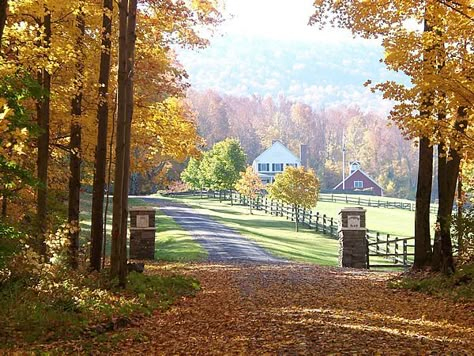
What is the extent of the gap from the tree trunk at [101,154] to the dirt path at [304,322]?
2.42 m

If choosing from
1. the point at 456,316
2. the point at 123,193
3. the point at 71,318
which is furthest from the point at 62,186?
the point at 456,316

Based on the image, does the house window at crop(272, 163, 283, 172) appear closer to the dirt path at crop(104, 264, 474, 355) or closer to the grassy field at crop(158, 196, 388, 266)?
the grassy field at crop(158, 196, 388, 266)

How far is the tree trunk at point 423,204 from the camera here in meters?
13.9

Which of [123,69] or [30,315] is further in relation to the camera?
[123,69]

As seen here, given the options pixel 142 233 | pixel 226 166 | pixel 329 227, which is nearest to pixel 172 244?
pixel 142 233

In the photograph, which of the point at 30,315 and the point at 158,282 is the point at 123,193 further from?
the point at 30,315

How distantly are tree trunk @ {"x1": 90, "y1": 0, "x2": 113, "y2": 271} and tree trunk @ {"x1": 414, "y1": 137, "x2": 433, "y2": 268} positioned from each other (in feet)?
23.7

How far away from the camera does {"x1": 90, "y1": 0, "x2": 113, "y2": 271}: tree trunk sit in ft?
38.9

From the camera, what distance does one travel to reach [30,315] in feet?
24.9

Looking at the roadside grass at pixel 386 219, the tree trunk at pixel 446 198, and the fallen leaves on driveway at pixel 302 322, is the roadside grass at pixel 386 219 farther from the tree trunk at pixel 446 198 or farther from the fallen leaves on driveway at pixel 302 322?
the fallen leaves on driveway at pixel 302 322

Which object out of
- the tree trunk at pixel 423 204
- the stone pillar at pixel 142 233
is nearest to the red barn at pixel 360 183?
the stone pillar at pixel 142 233

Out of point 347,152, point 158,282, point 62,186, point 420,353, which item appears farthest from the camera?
point 347,152

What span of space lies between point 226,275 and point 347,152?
9668 cm

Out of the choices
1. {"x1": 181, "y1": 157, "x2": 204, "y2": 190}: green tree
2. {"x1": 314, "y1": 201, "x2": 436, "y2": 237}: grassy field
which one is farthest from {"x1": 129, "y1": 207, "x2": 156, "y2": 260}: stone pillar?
{"x1": 181, "y1": 157, "x2": 204, "y2": 190}: green tree
